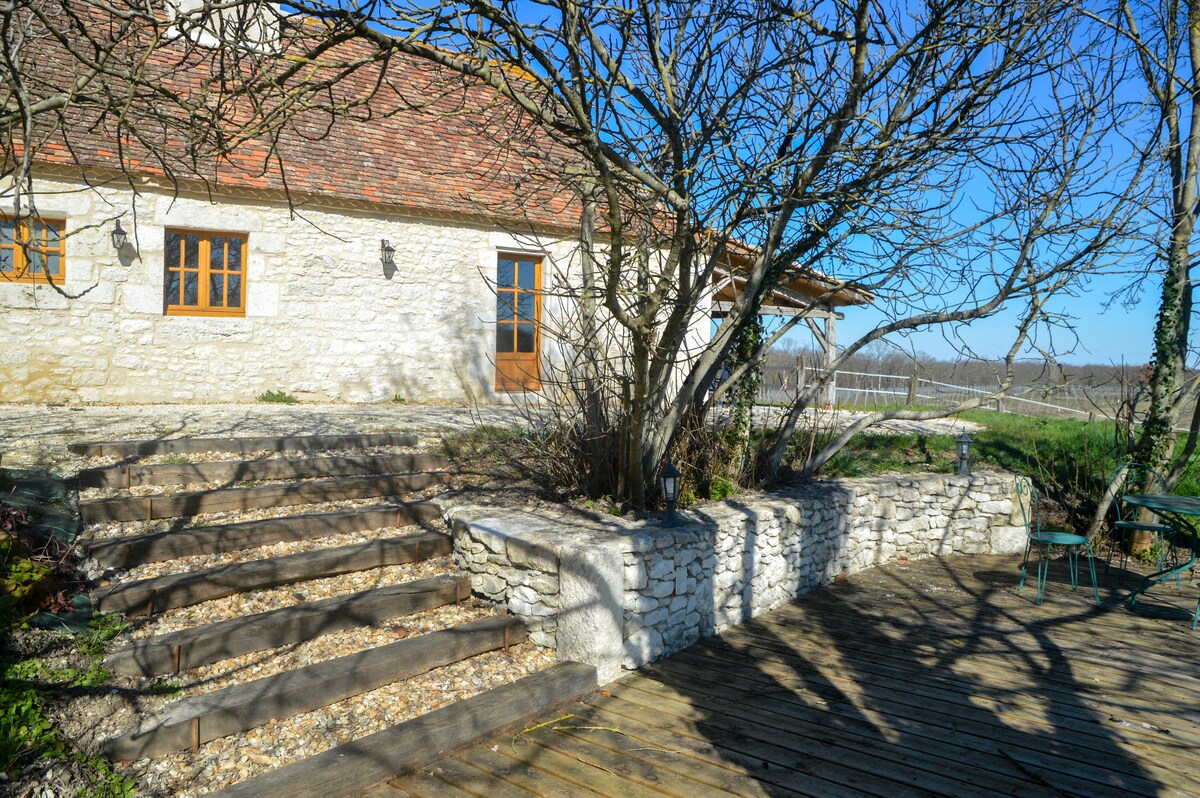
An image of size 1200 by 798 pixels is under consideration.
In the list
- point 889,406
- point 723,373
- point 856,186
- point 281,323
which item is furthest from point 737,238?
point 889,406

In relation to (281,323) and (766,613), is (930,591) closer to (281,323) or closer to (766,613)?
(766,613)

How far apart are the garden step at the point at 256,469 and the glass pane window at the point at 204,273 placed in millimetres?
4785

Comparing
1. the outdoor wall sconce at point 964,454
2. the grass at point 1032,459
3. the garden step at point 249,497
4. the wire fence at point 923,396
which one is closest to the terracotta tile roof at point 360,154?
the garden step at point 249,497

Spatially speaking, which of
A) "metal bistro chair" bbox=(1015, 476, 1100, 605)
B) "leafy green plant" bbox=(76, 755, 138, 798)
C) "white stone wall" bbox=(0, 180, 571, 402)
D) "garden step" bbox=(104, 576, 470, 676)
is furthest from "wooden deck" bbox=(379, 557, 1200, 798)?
"white stone wall" bbox=(0, 180, 571, 402)

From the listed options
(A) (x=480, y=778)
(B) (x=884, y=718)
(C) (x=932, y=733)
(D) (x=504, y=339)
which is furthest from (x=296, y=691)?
Result: (D) (x=504, y=339)

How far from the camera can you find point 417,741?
3.34 meters

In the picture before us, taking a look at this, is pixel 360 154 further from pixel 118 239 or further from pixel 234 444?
pixel 234 444

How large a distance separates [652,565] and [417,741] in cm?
160

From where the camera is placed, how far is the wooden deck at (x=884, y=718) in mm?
3236

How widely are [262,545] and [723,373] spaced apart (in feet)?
13.2

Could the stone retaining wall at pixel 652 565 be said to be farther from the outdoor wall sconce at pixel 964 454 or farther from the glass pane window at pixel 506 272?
the glass pane window at pixel 506 272

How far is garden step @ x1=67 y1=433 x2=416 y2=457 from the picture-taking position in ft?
17.4

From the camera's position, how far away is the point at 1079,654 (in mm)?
4770

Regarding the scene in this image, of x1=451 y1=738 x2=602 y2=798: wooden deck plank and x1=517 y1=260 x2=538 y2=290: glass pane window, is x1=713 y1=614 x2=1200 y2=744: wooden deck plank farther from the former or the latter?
x1=517 y1=260 x2=538 y2=290: glass pane window
